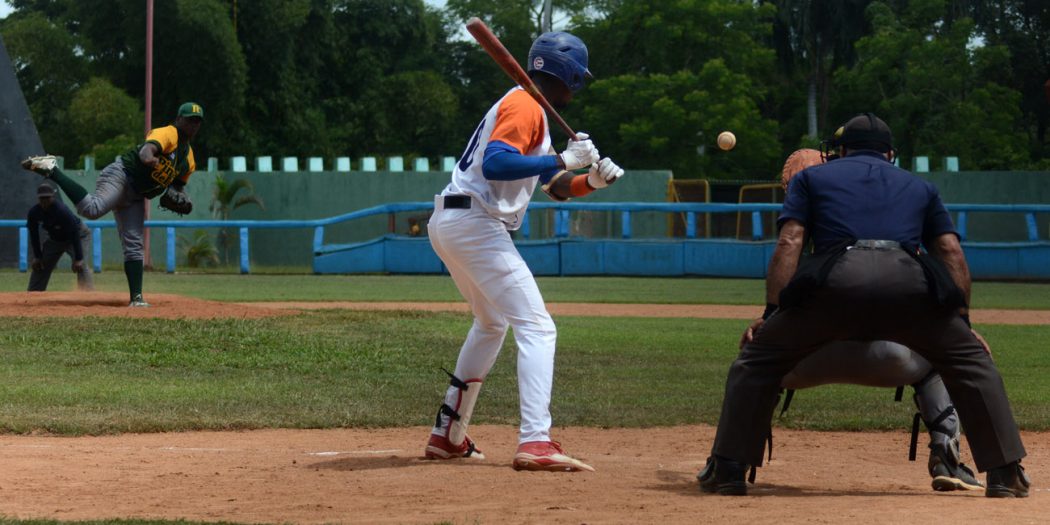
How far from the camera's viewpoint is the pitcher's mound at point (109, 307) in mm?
14938

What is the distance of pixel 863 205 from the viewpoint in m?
6.19

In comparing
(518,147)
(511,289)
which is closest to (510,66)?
(518,147)

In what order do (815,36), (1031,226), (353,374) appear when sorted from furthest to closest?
(815,36)
(1031,226)
(353,374)

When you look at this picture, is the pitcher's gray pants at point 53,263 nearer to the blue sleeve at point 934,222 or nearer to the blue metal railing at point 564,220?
the blue metal railing at point 564,220

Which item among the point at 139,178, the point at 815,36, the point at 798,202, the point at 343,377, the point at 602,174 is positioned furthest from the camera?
the point at 815,36

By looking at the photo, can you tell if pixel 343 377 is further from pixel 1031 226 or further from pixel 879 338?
pixel 1031 226

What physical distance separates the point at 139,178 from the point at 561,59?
8.34 metres

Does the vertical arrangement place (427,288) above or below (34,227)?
below

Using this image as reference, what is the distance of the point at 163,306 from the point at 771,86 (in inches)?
1542

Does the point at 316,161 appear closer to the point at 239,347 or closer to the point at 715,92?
the point at 715,92

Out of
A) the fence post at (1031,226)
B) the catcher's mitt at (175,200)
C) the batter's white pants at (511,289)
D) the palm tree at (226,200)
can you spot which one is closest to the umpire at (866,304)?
the batter's white pants at (511,289)

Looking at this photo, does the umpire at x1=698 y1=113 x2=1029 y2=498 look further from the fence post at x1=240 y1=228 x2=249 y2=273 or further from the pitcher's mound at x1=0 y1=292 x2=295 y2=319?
the fence post at x1=240 y1=228 x2=249 y2=273

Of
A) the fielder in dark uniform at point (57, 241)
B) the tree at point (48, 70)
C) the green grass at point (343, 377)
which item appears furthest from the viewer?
the tree at point (48, 70)

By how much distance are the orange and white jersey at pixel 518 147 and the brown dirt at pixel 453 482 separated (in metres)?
1.26
